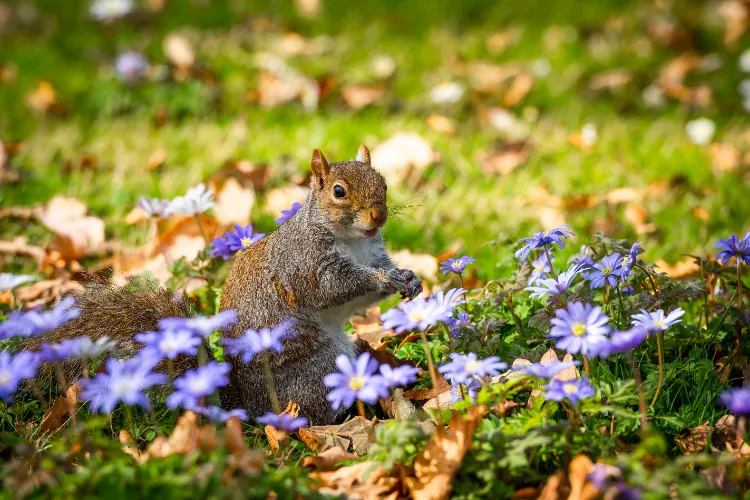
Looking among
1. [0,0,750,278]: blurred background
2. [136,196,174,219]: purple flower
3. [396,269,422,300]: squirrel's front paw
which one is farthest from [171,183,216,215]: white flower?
[396,269,422,300]: squirrel's front paw

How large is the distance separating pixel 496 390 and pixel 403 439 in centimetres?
26

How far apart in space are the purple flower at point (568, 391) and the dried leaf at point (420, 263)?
1153 mm

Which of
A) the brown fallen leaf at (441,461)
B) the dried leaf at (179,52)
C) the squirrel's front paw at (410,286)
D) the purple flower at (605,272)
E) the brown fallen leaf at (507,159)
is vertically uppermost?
the dried leaf at (179,52)

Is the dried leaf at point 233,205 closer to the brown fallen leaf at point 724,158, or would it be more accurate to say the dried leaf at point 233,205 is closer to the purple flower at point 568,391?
the purple flower at point 568,391

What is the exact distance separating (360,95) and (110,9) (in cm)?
180

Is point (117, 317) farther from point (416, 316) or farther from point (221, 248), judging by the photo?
point (416, 316)

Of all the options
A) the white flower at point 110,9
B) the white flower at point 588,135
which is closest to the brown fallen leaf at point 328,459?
the white flower at point 588,135

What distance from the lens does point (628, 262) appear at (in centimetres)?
226

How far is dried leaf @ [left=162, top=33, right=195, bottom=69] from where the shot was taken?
4777 millimetres

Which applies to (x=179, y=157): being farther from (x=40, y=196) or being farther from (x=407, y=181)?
(x=407, y=181)

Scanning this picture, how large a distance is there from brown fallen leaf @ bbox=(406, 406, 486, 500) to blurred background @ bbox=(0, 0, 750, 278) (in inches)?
34.5

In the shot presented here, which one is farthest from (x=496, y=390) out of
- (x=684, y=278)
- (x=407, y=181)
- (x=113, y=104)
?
(x=113, y=104)

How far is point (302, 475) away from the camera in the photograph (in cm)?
178

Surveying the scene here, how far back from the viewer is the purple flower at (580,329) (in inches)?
70.0
